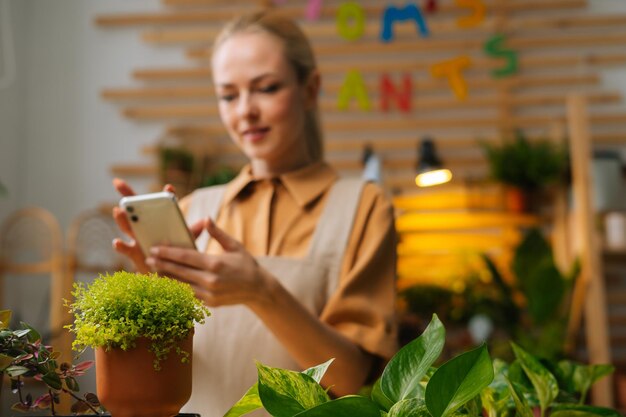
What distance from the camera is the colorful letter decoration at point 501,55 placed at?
4941 millimetres

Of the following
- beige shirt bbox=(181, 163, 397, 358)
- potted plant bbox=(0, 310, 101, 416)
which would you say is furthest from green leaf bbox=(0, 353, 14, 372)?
beige shirt bbox=(181, 163, 397, 358)

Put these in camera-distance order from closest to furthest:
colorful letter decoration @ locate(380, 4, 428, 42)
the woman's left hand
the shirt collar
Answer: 1. the woman's left hand
2. the shirt collar
3. colorful letter decoration @ locate(380, 4, 428, 42)

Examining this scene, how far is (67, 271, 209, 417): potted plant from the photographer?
2.20ft

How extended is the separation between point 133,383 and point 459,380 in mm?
269

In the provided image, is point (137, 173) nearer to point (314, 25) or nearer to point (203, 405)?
point (314, 25)

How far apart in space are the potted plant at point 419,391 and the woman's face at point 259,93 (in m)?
0.75

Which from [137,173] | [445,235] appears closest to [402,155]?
[445,235]

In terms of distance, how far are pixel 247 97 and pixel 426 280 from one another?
3.03 metres

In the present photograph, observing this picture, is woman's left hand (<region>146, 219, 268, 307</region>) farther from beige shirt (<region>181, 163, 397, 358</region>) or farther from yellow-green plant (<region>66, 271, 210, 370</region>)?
yellow-green plant (<region>66, 271, 210, 370</region>)

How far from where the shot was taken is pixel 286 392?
2.08ft

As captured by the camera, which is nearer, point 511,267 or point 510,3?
point 511,267

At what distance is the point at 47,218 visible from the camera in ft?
14.8

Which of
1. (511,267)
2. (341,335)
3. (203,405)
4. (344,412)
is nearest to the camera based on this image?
(344,412)

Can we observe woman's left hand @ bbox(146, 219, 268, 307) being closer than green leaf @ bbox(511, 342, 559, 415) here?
No
